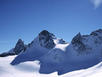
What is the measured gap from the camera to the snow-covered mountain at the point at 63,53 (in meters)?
49.6

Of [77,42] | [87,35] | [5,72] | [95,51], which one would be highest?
[87,35]

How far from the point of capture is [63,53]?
58188mm

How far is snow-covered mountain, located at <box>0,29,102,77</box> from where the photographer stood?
4959 cm

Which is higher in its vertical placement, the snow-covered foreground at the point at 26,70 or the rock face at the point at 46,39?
the rock face at the point at 46,39

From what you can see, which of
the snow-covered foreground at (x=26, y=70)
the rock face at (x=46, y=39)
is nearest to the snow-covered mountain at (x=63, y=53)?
the rock face at (x=46, y=39)

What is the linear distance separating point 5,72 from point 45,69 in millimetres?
14981

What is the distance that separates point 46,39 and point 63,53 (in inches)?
576

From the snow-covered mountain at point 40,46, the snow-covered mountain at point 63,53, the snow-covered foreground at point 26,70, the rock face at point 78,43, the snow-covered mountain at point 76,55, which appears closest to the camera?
the snow-covered foreground at point 26,70

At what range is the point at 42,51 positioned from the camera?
6369 cm

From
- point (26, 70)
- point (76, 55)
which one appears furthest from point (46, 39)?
point (26, 70)

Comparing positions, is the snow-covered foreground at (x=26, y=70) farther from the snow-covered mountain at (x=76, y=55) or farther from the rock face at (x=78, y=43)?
the rock face at (x=78, y=43)

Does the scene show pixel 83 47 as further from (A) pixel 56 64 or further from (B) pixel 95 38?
(A) pixel 56 64

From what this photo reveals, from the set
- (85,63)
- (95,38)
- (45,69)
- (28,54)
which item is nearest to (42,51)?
(28,54)

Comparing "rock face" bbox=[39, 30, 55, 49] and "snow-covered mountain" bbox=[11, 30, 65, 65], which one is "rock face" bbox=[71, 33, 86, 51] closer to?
"snow-covered mountain" bbox=[11, 30, 65, 65]
